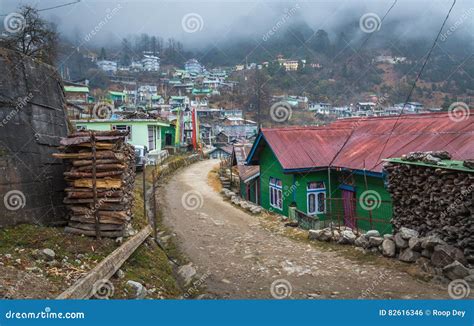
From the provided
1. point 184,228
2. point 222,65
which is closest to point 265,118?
point 184,228

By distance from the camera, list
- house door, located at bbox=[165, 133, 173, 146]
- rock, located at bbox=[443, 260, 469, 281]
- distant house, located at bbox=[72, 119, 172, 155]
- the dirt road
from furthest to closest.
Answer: house door, located at bbox=[165, 133, 173, 146]
distant house, located at bbox=[72, 119, 172, 155]
the dirt road
rock, located at bbox=[443, 260, 469, 281]

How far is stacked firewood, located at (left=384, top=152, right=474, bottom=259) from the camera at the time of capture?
8266 millimetres

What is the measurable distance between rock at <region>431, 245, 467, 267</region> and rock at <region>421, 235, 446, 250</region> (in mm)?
103

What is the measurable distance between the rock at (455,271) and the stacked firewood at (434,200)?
1.70 ft

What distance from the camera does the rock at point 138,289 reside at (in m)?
7.02

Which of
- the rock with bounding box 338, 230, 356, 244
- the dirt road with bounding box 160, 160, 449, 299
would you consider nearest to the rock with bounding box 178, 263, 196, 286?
the dirt road with bounding box 160, 160, 449, 299

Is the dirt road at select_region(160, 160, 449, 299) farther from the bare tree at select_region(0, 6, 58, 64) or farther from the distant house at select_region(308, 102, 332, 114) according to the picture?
the distant house at select_region(308, 102, 332, 114)

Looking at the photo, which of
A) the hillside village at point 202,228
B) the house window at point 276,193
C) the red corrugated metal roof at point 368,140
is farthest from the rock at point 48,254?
the house window at point 276,193

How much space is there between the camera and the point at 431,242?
8.66 metres

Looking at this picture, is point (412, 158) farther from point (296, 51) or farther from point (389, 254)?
point (296, 51)

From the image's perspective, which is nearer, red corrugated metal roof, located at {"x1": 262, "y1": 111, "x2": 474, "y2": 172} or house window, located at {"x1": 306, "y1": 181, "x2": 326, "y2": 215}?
red corrugated metal roof, located at {"x1": 262, "y1": 111, "x2": 474, "y2": 172}

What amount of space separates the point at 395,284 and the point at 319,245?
3.76 metres

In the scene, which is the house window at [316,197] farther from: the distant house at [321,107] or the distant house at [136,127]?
the distant house at [321,107]

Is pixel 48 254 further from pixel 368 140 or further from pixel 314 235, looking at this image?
pixel 368 140
